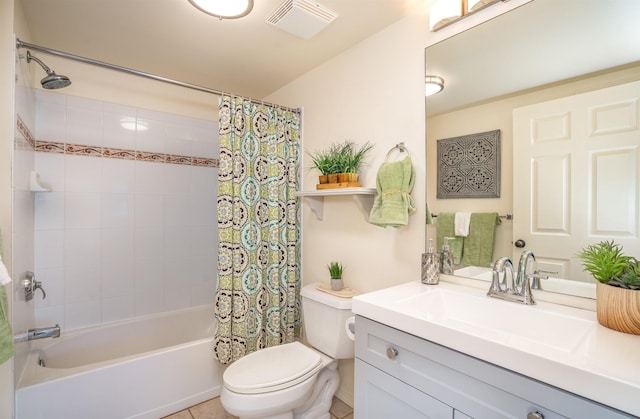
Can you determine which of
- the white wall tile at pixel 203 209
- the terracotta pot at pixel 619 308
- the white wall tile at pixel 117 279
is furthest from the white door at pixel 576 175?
the white wall tile at pixel 117 279

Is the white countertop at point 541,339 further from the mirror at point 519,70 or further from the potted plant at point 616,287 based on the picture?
the mirror at point 519,70

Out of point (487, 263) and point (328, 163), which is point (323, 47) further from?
point (487, 263)

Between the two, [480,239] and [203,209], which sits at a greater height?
[203,209]

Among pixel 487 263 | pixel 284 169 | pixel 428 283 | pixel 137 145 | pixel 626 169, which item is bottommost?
pixel 428 283

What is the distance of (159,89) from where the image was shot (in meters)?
2.48

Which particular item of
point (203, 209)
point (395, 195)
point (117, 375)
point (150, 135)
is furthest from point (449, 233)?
point (150, 135)

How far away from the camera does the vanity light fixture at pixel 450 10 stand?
133 centimetres

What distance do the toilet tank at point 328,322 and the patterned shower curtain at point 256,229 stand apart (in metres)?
0.37

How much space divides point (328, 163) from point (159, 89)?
166cm

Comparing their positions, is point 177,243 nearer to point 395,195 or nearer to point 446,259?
point 395,195

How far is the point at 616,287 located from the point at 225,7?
1931 millimetres

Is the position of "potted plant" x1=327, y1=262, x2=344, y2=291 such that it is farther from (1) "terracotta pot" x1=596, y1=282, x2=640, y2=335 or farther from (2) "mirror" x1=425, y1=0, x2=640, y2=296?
(1) "terracotta pot" x1=596, y1=282, x2=640, y2=335

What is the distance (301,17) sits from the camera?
1557mm

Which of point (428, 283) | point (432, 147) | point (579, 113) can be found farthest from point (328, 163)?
point (579, 113)
